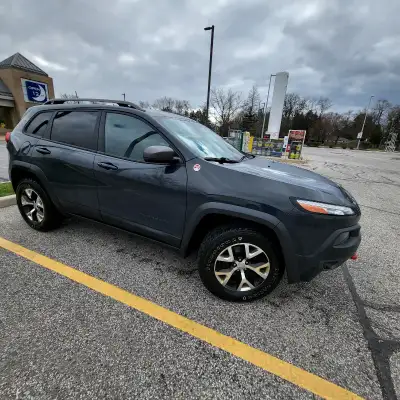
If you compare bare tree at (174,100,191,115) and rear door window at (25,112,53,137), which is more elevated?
bare tree at (174,100,191,115)

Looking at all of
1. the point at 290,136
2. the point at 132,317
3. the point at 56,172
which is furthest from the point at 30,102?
the point at 132,317

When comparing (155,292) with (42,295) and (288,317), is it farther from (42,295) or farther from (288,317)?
(288,317)

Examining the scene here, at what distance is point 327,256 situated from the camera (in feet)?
6.81

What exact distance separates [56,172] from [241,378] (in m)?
2.92

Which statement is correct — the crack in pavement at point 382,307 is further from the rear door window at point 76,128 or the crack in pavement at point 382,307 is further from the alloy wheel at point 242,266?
the rear door window at point 76,128

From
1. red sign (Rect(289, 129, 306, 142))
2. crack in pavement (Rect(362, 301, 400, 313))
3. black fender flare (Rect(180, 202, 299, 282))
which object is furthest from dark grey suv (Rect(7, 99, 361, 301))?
red sign (Rect(289, 129, 306, 142))

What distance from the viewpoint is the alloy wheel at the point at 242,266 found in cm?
223

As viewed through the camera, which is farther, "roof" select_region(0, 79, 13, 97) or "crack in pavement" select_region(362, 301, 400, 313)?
"roof" select_region(0, 79, 13, 97)

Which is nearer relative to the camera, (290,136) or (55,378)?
(55,378)

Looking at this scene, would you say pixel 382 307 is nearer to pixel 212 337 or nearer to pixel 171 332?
pixel 212 337

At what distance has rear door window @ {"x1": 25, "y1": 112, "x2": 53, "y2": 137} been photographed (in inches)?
129

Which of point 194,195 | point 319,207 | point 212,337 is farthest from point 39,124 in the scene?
point 319,207

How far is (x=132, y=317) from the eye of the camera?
2.11 m

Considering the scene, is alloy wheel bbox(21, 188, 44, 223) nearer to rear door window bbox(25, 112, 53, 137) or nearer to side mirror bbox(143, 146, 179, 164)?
rear door window bbox(25, 112, 53, 137)
